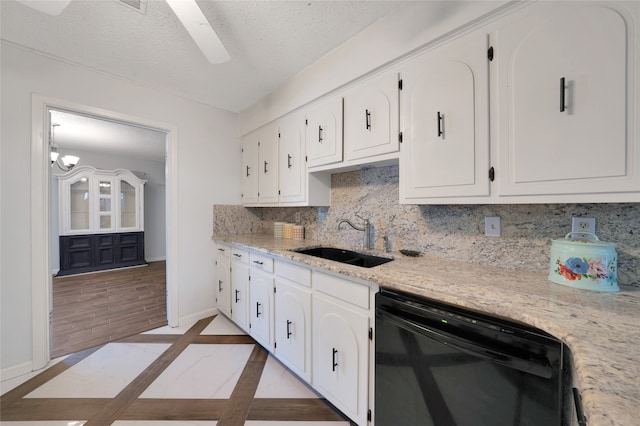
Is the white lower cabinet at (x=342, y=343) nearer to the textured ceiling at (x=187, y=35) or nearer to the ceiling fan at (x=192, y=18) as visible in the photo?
the ceiling fan at (x=192, y=18)

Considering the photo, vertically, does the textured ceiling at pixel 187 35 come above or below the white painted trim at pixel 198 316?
above

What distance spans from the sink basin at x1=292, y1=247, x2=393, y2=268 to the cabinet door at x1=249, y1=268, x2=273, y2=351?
0.41 metres

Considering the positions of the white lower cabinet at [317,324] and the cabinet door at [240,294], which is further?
the cabinet door at [240,294]

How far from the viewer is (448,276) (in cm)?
113

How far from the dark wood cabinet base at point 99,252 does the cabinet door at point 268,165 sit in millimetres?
4316

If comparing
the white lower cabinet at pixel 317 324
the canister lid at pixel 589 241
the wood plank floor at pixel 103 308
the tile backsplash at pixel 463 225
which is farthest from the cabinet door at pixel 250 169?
the canister lid at pixel 589 241

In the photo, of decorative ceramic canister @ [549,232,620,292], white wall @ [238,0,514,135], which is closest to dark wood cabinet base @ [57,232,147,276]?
white wall @ [238,0,514,135]

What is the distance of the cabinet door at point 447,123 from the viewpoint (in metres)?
1.13

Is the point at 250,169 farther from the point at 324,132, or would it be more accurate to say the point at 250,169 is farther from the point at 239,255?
the point at 324,132

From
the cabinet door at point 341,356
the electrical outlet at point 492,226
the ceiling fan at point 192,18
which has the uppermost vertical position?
the ceiling fan at point 192,18

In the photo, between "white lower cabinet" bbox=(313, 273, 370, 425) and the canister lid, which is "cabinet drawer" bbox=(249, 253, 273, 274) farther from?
the canister lid

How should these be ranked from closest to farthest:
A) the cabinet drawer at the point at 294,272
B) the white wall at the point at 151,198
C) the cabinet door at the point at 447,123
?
the cabinet door at the point at 447,123
the cabinet drawer at the point at 294,272
the white wall at the point at 151,198

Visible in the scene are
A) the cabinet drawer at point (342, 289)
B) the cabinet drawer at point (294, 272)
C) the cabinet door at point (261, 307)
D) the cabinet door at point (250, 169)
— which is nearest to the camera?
the cabinet drawer at point (342, 289)

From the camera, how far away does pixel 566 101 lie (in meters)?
0.91
